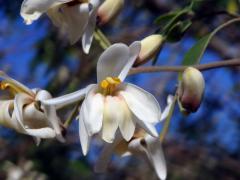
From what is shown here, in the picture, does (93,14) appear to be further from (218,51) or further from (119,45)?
(218,51)

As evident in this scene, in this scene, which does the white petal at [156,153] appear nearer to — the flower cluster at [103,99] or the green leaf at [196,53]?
the flower cluster at [103,99]

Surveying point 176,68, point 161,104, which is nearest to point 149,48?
point 176,68

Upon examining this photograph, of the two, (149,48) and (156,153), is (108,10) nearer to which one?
(149,48)

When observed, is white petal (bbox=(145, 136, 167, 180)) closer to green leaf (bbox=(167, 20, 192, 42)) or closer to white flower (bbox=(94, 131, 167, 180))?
white flower (bbox=(94, 131, 167, 180))

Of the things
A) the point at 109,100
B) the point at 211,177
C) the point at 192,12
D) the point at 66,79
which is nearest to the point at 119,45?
the point at 109,100

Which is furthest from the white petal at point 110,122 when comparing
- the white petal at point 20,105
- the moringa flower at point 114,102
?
the white petal at point 20,105

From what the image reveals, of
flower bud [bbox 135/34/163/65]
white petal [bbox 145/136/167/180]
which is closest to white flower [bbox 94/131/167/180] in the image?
white petal [bbox 145/136/167/180]

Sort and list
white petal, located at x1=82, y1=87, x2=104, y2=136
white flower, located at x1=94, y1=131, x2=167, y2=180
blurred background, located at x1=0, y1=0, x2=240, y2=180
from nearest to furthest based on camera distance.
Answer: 1. white petal, located at x1=82, y1=87, x2=104, y2=136
2. white flower, located at x1=94, y1=131, x2=167, y2=180
3. blurred background, located at x1=0, y1=0, x2=240, y2=180
